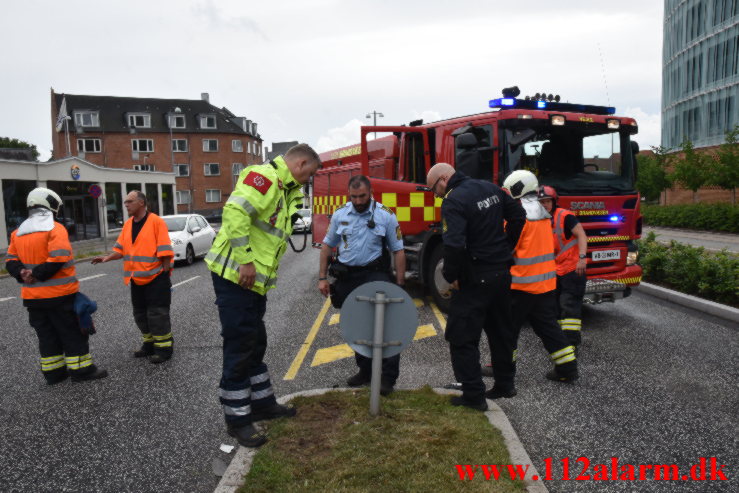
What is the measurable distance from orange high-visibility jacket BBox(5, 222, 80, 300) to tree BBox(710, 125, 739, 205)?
86.4 ft

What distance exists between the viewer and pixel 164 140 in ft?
178

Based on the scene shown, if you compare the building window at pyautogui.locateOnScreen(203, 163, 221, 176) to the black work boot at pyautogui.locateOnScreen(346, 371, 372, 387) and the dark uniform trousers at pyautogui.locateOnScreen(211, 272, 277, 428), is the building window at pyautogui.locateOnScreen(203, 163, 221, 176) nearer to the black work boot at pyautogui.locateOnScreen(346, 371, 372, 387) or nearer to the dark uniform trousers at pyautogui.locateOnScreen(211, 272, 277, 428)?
the black work boot at pyautogui.locateOnScreen(346, 371, 372, 387)

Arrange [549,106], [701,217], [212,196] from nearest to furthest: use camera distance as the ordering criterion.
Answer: [549,106]
[701,217]
[212,196]

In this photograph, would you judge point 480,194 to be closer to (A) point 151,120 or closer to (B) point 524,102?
(B) point 524,102

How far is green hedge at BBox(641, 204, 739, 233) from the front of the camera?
75.3 ft

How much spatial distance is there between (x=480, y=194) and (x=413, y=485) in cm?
208

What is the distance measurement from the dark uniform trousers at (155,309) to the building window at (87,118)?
53.6 m

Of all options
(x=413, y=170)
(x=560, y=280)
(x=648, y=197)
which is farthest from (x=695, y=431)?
(x=648, y=197)

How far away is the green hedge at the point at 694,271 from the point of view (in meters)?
7.79

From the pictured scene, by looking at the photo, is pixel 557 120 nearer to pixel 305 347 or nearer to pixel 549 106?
pixel 549 106

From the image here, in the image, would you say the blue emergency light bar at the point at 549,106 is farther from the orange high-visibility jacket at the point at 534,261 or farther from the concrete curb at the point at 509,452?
the concrete curb at the point at 509,452

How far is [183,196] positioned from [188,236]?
41.3 m

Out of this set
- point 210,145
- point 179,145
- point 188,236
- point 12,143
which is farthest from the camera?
point 12,143

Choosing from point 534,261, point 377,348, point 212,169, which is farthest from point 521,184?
point 212,169
